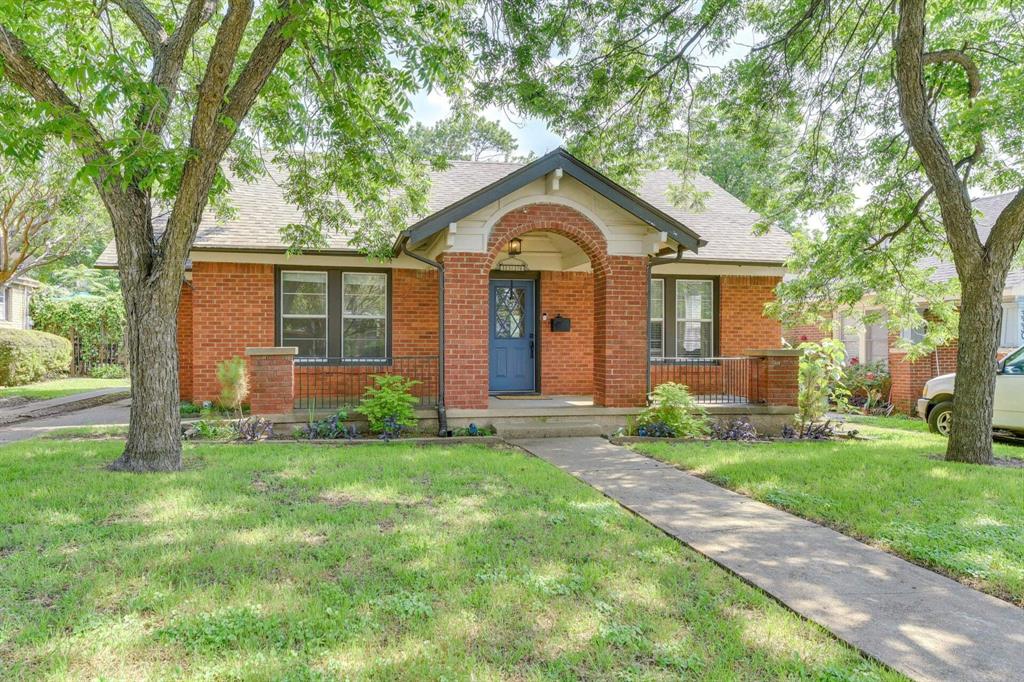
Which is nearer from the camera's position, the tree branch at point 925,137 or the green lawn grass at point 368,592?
the green lawn grass at point 368,592

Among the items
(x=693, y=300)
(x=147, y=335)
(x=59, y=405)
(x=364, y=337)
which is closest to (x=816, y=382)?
(x=693, y=300)

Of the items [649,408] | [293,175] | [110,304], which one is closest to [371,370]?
[293,175]

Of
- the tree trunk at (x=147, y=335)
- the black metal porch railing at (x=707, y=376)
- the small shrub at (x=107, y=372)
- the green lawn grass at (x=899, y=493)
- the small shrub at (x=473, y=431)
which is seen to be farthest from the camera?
the small shrub at (x=107, y=372)

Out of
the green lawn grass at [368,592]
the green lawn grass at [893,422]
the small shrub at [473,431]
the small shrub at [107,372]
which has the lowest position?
the green lawn grass at [893,422]

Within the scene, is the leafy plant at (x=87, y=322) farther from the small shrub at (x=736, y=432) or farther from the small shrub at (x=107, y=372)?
the small shrub at (x=736, y=432)

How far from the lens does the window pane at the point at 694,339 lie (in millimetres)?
13008

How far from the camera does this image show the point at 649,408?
394 inches

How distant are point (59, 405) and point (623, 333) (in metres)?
12.5

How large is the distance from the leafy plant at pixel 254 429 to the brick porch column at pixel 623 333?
5343 mm

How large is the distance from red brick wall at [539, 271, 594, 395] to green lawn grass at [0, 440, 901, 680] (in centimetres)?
682

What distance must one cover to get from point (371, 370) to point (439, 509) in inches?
267

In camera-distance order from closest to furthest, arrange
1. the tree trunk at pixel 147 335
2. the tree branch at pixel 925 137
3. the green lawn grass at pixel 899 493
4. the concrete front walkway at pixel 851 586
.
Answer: the concrete front walkway at pixel 851 586 → the green lawn grass at pixel 899 493 → the tree trunk at pixel 147 335 → the tree branch at pixel 925 137

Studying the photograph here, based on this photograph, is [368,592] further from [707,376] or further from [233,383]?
[707,376]

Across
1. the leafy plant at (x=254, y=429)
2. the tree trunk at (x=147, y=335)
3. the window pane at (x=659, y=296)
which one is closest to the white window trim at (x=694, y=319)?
the window pane at (x=659, y=296)
